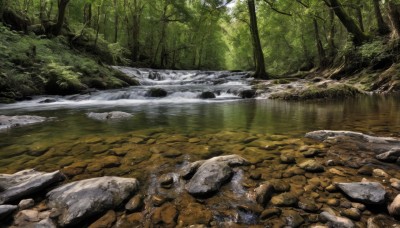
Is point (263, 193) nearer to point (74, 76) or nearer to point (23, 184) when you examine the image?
point (23, 184)

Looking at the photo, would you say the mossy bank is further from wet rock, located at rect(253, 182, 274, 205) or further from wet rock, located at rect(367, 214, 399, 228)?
wet rock, located at rect(367, 214, 399, 228)

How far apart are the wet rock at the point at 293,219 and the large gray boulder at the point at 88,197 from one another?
1.35m

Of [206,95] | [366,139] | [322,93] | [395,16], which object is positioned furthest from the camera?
[395,16]

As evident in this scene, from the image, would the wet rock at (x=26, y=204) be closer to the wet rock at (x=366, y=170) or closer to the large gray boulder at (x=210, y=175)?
the large gray boulder at (x=210, y=175)

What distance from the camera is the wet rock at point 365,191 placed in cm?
192

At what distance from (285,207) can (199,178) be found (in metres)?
0.83

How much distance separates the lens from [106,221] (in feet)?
6.11

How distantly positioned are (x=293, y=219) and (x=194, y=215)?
75 cm

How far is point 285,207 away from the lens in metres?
1.97

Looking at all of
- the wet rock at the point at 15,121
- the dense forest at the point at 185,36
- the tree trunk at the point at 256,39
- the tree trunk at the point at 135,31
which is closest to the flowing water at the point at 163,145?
the wet rock at the point at 15,121

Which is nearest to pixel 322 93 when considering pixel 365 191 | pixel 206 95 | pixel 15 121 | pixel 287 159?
pixel 206 95

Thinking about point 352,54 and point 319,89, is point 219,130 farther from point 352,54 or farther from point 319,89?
point 352,54

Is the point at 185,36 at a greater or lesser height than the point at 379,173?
greater

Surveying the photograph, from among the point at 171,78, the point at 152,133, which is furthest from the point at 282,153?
the point at 171,78
